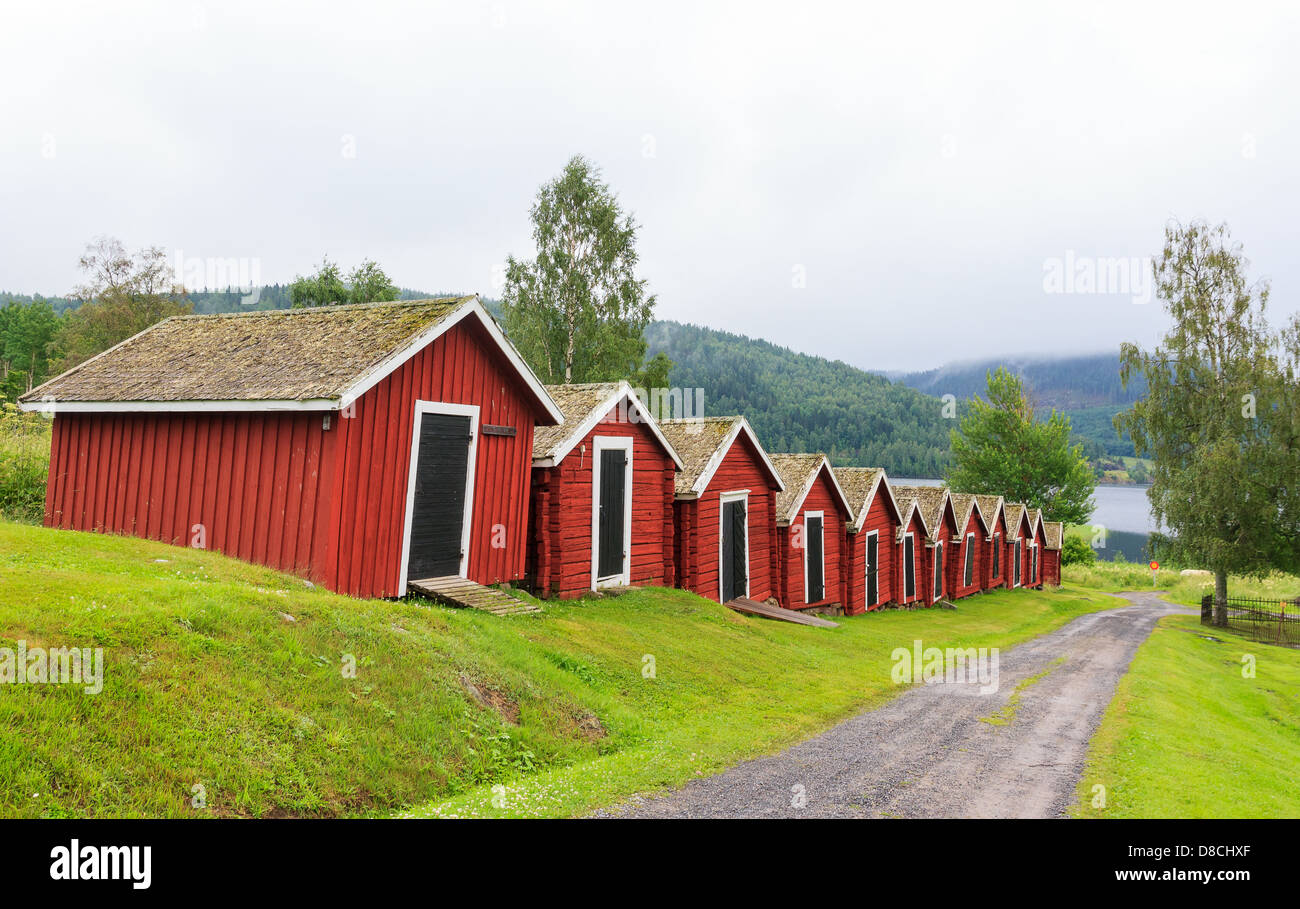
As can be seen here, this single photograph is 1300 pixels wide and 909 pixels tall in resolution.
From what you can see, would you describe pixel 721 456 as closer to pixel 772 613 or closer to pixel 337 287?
pixel 772 613

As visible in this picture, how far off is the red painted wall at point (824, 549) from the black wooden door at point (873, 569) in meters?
2.39

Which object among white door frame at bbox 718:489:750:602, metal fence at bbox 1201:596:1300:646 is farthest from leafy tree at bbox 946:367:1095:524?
white door frame at bbox 718:489:750:602

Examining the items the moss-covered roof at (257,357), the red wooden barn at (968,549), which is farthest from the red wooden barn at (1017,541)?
the moss-covered roof at (257,357)

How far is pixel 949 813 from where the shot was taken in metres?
7.72

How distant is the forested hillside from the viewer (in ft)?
445

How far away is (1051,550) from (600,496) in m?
52.4

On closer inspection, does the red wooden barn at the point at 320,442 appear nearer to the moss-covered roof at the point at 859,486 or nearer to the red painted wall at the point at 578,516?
the red painted wall at the point at 578,516

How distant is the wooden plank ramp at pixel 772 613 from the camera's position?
74.1 ft

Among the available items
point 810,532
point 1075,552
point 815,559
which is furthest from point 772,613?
point 1075,552

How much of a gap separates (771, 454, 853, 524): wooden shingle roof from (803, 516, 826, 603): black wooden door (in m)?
1.09

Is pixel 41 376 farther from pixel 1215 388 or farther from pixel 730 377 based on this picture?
pixel 730 377

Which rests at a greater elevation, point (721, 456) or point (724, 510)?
point (721, 456)

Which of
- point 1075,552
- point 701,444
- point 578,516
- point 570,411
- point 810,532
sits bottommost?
point 1075,552

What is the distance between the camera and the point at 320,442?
12.4m
